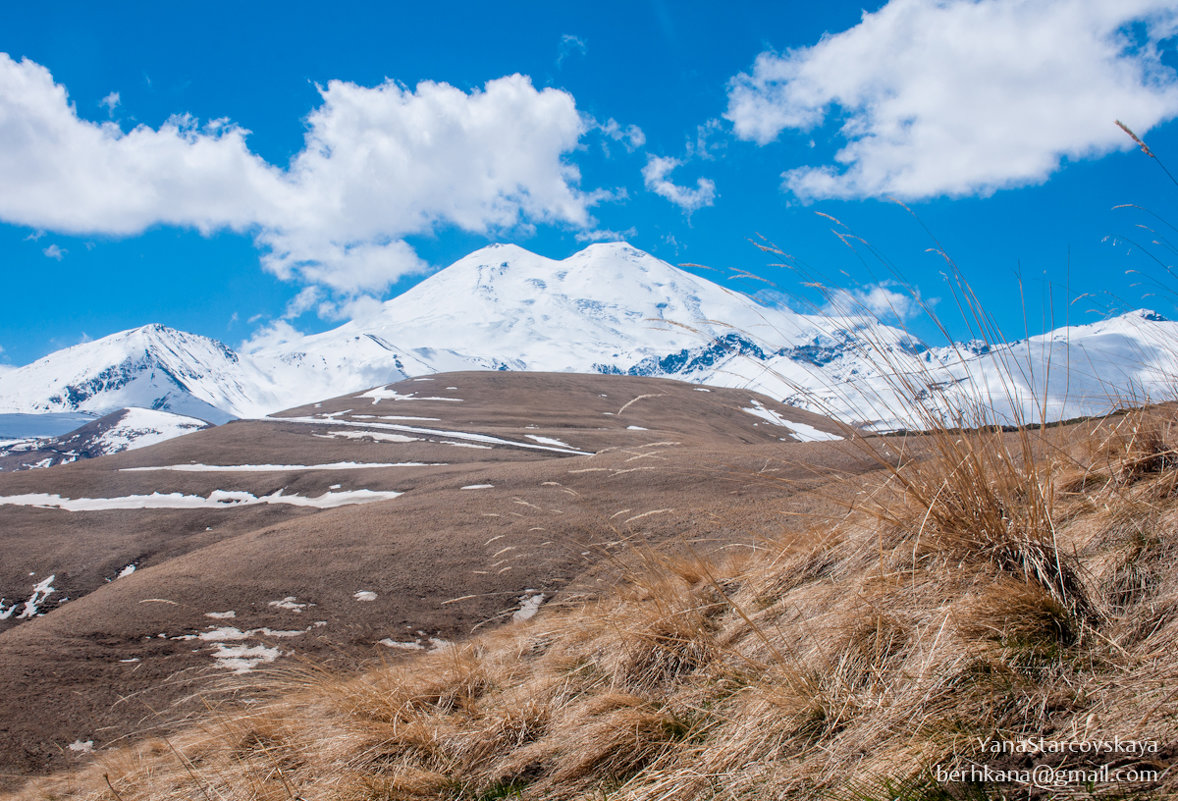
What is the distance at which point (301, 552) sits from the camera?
7.32 m

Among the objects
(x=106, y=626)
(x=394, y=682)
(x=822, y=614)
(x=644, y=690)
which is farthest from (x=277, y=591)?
(x=822, y=614)

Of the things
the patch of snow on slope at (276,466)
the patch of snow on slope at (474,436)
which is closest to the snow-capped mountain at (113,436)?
the patch of snow on slope at (474,436)

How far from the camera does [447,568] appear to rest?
6.59 metres

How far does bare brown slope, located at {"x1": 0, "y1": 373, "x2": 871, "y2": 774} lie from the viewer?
477 cm

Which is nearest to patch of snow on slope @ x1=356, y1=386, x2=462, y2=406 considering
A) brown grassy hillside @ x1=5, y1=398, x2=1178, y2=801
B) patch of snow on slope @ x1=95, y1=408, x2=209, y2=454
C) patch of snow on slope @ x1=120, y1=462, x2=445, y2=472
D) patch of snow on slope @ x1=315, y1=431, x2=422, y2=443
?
patch of snow on slope @ x1=315, y1=431, x2=422, y2=443

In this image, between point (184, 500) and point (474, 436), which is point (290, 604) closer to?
point (184, 500)

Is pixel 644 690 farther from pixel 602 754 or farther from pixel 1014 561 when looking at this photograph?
pixel 1014 561

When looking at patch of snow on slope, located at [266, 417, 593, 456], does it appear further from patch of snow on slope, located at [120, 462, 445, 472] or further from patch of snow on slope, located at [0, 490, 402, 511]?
patch of snow on slope, located at [0, 490, 402, 511]

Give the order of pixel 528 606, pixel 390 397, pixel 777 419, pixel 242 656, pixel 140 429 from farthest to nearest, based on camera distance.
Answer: pixel 140 429 → pixel 777 419 → pixel 390 397 → pixel 528 606 → pixel 242 656

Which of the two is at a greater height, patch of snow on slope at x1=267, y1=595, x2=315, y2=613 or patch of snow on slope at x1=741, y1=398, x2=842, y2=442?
patch of snow on slope at x1=741, y1=398, x2=842, y2=442

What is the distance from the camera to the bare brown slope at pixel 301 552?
4.77 m

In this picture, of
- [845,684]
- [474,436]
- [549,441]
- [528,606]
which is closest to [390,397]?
[474,436]

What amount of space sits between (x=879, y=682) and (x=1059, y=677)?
485 millimetres

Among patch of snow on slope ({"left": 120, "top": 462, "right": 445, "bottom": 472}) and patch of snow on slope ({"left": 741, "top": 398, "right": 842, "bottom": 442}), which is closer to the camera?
patch of snow on slope ({"left": 120, "top": 462, "right": 445, "bottom": 472})
